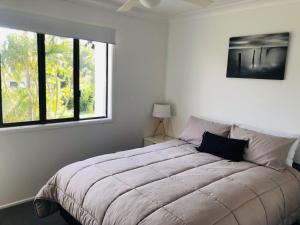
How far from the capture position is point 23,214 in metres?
2.57

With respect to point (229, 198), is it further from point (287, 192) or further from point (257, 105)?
point (257, 105)

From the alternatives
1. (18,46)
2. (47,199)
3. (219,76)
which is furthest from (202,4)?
(47,199)

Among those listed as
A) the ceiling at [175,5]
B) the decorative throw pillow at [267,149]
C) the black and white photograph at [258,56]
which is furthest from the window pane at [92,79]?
the decorative throw pillow at [267,149]

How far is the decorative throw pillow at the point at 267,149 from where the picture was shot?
2412 mm

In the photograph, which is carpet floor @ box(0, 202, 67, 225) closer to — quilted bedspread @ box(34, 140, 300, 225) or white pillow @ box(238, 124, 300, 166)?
quilted bedspread @ box(34, 140, 300, 225)

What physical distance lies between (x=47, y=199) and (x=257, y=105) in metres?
2.49

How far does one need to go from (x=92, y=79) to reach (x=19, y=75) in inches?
35.6

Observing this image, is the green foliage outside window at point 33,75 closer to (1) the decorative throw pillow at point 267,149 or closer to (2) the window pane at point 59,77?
(2) the window pane at point 59,77

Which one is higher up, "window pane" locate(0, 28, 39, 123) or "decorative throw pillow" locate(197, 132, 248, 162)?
"window pane" locate(0, 28, 39, 123)

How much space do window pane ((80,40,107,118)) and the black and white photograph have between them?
168 cm

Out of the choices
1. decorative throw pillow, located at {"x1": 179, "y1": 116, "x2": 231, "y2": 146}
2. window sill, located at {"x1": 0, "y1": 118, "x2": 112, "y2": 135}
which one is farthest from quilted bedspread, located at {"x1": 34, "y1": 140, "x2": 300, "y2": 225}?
window sill, located at {"x1": 0, "y1": 118, "x2": 112, "y2": 135}

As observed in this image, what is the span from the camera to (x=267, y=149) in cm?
250

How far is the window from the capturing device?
2.63 metres

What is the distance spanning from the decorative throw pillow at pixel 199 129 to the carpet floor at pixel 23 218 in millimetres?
1728
